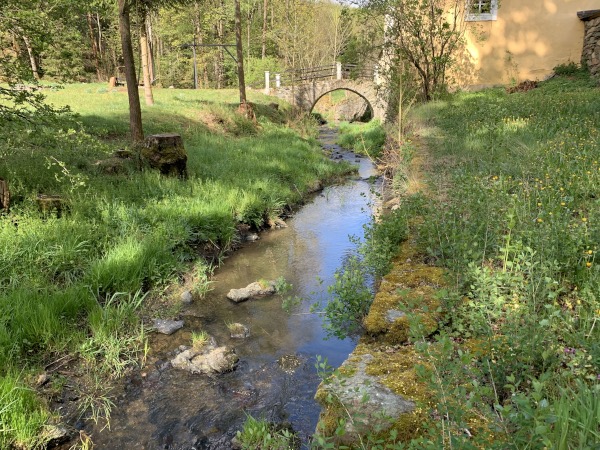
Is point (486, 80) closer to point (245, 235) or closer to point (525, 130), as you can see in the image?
point (525, 130)

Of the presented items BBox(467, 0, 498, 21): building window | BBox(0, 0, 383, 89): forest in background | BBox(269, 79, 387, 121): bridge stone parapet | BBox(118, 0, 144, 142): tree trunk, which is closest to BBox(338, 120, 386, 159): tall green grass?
BBox(269, 79, 387, 121): bridge stone parapet

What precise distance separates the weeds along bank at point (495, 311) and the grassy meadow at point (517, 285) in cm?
1

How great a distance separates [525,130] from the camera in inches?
296

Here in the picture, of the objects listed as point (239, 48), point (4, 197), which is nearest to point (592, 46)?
point (239, 48)

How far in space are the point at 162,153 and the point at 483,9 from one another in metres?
14.9

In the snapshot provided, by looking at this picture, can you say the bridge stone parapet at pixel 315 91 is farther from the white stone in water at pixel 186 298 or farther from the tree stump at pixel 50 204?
the white stone in water at pixel 186 298

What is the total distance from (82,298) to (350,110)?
28.5 meters

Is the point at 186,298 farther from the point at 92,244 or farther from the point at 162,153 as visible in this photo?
the point at 162,153

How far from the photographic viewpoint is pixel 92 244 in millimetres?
5906

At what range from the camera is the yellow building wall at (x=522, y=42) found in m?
16.7

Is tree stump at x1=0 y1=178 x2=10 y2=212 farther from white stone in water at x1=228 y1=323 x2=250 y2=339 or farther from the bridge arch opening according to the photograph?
the bridge arch opening

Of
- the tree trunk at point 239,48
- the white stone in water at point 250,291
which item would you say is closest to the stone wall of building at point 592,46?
the tree trunk at point 239,48

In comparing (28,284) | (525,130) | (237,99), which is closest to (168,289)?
(28,284)

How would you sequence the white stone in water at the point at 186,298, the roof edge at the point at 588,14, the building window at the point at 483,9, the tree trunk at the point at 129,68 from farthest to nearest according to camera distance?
the building window at the point at 483,9 → the roof edge at the point at 588,14 → the tree trunk at the point at 129,68 → the white stone in water at the point at 186,298
